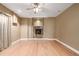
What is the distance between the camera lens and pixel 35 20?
9.22 m

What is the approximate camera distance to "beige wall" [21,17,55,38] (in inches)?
362

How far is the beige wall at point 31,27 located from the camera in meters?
9.20

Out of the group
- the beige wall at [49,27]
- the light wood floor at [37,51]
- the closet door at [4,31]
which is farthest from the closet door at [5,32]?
the beige wall at [49,27]

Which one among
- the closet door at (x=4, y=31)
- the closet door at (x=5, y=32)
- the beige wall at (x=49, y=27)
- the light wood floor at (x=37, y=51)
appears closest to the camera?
the light wood floor at (x=37, y=51)

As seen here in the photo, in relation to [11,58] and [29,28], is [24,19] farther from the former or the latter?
[11,58]

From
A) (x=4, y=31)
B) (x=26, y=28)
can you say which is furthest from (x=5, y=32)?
(x=26, y=28)

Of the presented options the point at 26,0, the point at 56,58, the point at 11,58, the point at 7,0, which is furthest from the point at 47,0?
the point at 11,58

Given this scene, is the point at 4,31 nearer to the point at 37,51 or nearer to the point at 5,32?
the point at 5,32

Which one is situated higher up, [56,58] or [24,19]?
[24,19]

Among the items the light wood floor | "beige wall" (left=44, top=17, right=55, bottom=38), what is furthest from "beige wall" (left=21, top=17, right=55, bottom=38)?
the light wood floor

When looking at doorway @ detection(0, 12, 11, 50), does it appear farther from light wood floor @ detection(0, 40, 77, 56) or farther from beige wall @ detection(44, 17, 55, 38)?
beige wall @ detection(44, 17, 55, 38)

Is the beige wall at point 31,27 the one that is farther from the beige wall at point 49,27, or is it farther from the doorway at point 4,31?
the doorway at point 4,31

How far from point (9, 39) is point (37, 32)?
3.74 metres

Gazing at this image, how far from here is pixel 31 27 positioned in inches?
366
